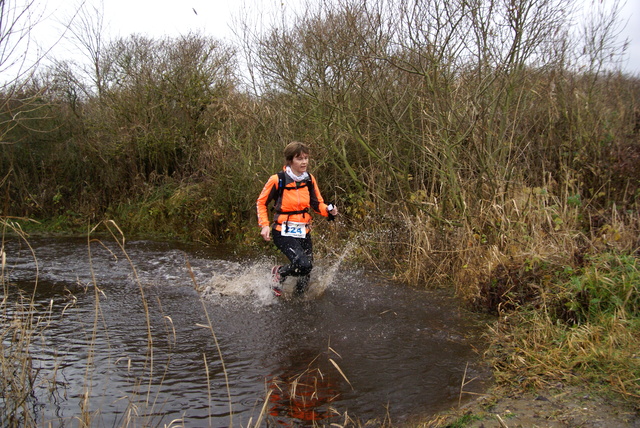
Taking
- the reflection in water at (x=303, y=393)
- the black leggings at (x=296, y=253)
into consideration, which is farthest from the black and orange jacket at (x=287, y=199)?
the reflection in water at (x=303, y=393)

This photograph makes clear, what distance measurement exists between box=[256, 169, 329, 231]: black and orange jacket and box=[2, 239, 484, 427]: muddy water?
1.07m

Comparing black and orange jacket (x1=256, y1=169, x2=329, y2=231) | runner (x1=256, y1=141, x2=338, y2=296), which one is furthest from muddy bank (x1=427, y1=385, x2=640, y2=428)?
black and orange jacket (x1=256, y1=169, x2=329, y2=231)

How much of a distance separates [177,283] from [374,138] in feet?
14.1

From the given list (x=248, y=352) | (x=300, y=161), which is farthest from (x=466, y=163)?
(x=248, y=352)

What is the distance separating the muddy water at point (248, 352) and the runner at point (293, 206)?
63cm

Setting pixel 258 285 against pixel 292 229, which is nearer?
pixel 292 229

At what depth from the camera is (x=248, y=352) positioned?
506 centimetres

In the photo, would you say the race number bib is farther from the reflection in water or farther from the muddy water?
the reflection in water

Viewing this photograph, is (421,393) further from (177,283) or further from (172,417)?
(177,283)

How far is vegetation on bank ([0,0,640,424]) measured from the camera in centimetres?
489

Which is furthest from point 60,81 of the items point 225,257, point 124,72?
point 225,257

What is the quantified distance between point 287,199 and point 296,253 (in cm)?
65

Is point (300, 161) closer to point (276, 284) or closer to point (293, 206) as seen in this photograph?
point (293, 206)

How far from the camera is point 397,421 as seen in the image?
146 inches
